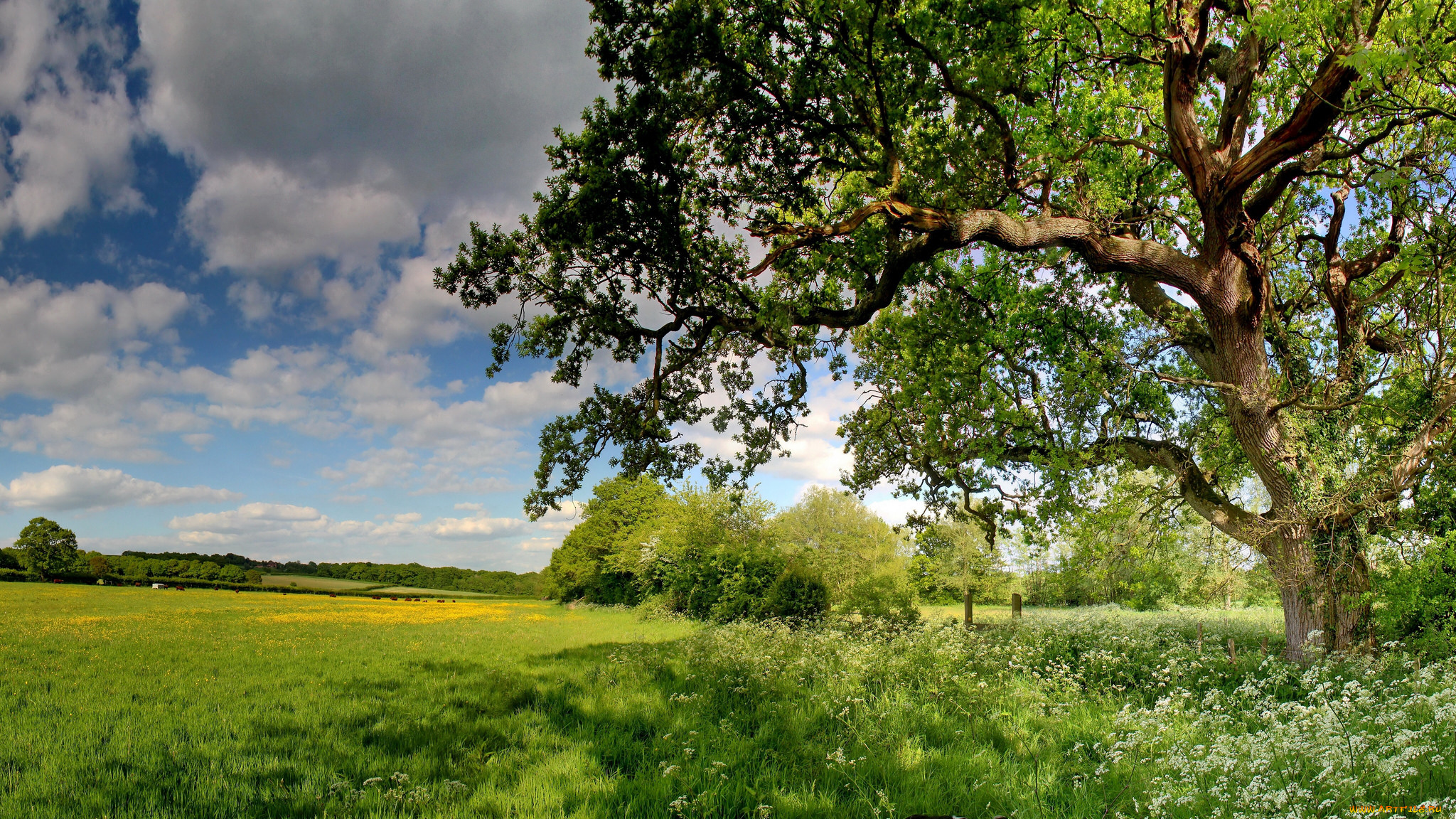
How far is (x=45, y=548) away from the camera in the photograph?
189ft

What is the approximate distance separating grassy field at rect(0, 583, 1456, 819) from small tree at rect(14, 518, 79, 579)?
6441 cm

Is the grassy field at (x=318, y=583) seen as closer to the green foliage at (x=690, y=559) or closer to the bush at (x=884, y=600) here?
the green foliage at (x=690, y=559)

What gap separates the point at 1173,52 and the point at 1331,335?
7443mm

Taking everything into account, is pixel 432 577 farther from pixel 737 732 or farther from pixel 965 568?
pixel 737 732

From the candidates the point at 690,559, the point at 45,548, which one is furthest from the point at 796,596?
the point at 45,548

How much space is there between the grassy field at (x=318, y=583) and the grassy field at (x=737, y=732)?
59767 millimetres

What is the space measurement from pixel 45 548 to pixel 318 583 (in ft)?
76.0

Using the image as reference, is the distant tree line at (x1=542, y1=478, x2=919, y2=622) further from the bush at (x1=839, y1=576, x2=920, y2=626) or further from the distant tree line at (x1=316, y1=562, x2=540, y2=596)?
the distant tree line at (x1=316, y1=562, x2=540, y2=596)

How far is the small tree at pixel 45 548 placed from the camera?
56.9 m

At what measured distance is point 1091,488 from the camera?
1217 centimetres

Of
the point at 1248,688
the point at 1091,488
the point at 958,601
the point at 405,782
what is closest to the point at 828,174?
the point at 1091,488

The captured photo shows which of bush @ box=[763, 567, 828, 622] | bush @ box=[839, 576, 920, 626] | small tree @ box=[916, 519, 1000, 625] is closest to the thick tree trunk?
bush @ box=[839, 576, 920, 626]

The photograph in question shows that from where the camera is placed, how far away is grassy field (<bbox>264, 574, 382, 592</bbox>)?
2576 inches

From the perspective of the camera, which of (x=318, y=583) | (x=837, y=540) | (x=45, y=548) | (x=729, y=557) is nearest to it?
(x=729, y=557)
